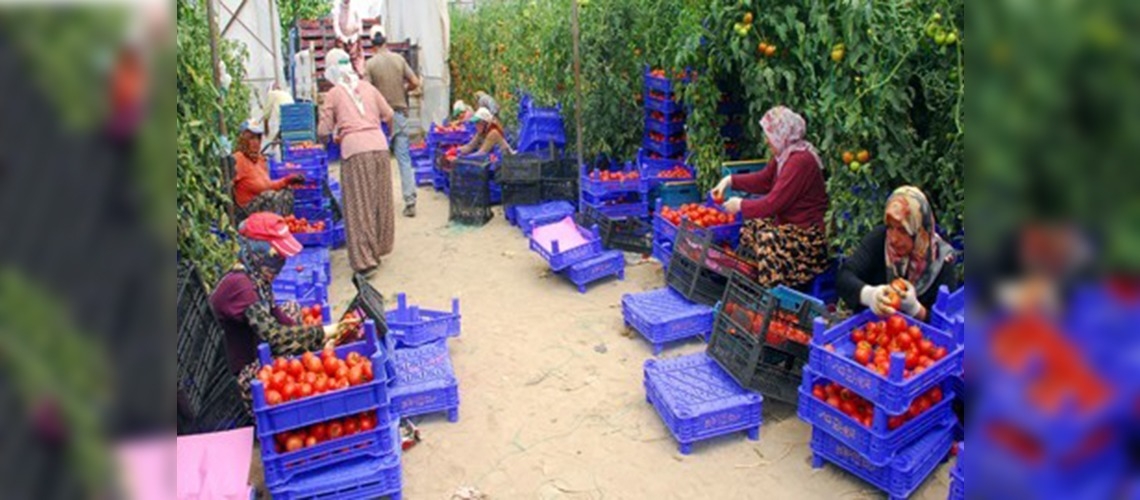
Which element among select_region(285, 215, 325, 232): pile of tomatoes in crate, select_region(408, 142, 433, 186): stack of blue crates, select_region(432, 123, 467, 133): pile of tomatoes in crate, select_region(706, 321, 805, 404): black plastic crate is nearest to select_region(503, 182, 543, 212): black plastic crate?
select_region(285, 215, 325, 232): pile of tomatoes in crate

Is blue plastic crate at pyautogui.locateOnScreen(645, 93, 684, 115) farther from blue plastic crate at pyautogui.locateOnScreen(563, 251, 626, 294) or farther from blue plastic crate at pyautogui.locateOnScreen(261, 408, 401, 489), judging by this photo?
blue plastic crate at pyautogui.locateOnScreen(261, 408, 401, 489)

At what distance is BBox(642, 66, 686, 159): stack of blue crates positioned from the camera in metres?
7.52

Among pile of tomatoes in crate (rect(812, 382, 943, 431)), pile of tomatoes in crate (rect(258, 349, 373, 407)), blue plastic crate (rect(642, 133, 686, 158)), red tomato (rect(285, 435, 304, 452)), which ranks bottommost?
red tomato (rect(285, 435, 304, 452))

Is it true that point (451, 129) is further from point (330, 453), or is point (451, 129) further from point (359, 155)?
point (330, 453)

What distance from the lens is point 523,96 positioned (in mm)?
10164

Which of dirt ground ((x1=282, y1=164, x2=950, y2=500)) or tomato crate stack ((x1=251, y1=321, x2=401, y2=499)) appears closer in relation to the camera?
tomato crate stack ((x1=251, y1=321, x2=401, y2=499))

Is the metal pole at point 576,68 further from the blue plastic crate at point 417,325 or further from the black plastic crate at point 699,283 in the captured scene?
the blue plastic crate at point 417,325

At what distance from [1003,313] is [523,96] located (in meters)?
9.83

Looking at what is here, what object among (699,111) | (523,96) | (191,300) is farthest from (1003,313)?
(523,96)

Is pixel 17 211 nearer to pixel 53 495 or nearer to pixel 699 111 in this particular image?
pixel 53 495

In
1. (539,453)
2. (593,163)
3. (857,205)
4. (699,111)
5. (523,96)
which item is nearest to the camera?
(539,453)

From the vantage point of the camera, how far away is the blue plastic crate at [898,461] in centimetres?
350

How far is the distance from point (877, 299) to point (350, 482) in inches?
94.5

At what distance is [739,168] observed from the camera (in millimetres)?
6348
